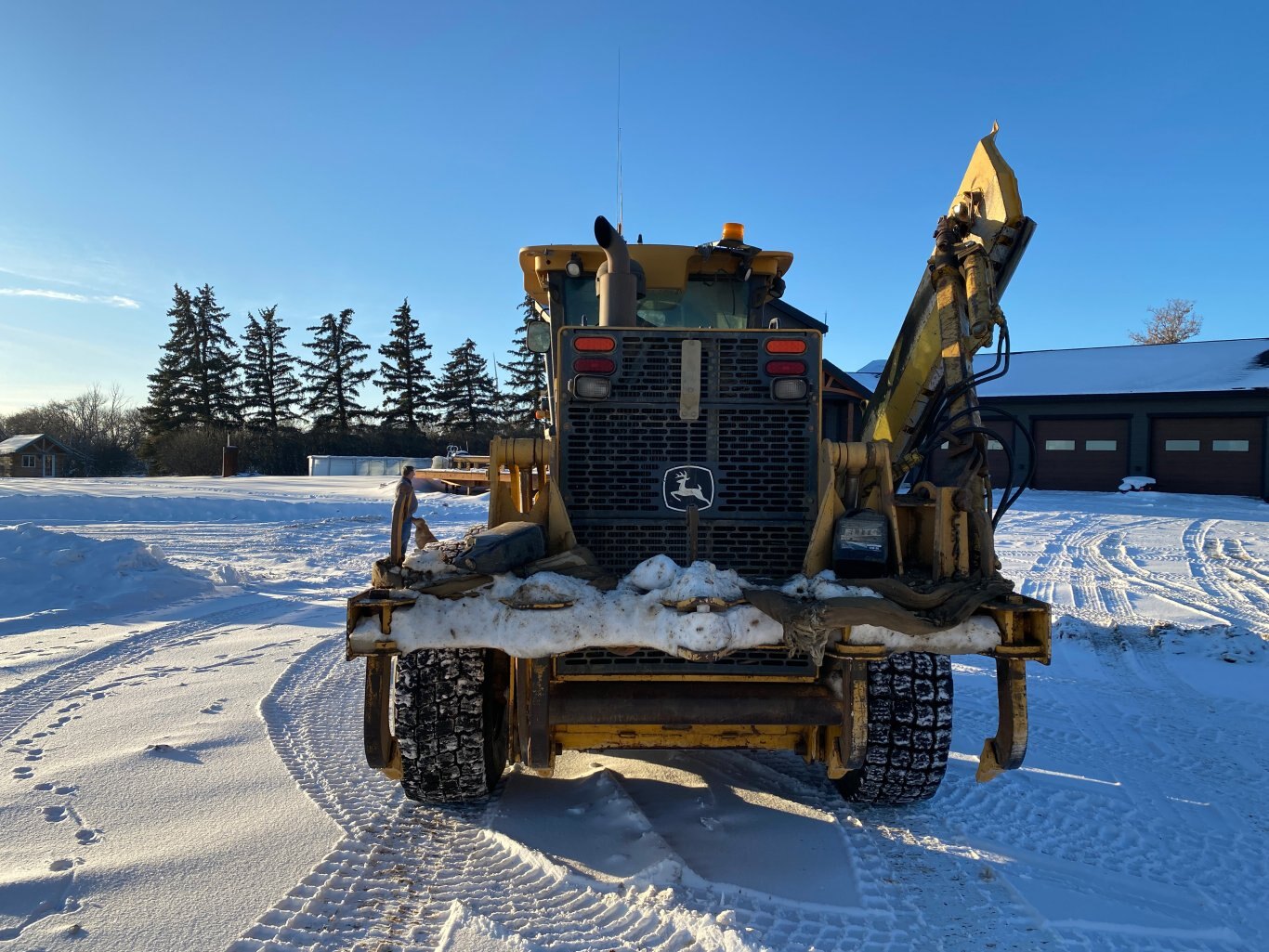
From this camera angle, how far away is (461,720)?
11.2 ft

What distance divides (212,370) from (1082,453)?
4317 centimetres

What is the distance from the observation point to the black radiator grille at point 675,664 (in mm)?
3287

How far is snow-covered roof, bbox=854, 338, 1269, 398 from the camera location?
25.0m

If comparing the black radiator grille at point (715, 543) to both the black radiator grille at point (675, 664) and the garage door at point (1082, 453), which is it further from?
the garage door at point (1082, 453)

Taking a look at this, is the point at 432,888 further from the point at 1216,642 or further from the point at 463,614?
the point at 1216,642

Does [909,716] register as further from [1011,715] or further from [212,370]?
[212,370]

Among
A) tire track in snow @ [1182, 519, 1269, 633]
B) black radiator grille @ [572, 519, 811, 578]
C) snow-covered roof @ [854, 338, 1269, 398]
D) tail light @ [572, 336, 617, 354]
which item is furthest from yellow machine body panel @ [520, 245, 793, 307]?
snow-covered roof @ [854, 338, 1269, 398]

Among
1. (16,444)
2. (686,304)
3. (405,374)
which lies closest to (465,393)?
(405,374)

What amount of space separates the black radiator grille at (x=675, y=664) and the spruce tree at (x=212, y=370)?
4575 centimetres

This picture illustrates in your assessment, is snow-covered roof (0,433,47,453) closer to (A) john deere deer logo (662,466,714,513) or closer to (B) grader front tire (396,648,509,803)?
(B) grader front tire (396,648,509,803)

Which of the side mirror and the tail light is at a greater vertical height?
the side mirror

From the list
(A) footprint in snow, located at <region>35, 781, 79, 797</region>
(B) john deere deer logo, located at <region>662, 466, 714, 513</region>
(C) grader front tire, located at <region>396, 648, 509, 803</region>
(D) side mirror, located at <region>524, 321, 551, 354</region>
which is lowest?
(A) footprint in snow, located at <region>35, 781, 79, 797</region>

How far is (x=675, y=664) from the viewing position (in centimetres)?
329

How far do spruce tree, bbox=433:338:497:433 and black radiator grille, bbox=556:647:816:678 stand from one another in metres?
42.2
